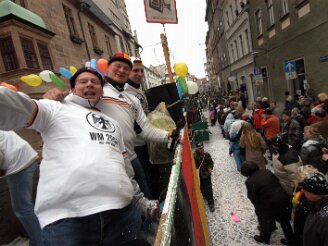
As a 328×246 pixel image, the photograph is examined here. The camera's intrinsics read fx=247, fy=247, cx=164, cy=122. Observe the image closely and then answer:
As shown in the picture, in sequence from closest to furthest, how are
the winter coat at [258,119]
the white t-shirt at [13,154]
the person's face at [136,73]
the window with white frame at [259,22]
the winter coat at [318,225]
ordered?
1. the winter coat at [318,225]
2. the white t-shirt at [13,154]
3. the person's face at [136,73]
4. the winter coat at [258,119]
5. the window with white frame at [259,22]

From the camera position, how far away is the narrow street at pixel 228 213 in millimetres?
4051

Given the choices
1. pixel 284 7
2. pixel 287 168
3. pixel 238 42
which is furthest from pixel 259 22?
pixel 287 168

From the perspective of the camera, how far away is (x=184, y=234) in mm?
1589

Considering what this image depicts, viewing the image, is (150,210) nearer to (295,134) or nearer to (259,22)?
(295,134)

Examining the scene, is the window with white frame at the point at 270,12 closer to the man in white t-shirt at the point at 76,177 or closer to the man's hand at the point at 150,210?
the man's hand at the point at 150,210

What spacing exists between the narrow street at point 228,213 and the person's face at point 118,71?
307cm

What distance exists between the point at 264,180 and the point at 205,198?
1841 millimetres

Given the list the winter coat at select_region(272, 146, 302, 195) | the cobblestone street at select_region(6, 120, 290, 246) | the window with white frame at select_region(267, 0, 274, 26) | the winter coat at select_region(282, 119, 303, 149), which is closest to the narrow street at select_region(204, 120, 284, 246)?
the cobblestone street at select_region(6, 120, 290, 246)

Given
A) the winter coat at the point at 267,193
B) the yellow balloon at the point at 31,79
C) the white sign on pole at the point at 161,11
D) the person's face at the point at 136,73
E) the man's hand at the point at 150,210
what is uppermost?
the white sign on pole at the point at 161,11

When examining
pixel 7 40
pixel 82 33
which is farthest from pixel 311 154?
pixel 82 33

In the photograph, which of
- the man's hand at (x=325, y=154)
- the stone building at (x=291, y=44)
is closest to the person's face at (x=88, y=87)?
the man's hand at (x=325, y=154)

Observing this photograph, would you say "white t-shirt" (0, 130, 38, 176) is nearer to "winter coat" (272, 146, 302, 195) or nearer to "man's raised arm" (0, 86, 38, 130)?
"man's raised arm" (0, 86, 38, 130)

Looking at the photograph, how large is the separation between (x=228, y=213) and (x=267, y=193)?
138 cm

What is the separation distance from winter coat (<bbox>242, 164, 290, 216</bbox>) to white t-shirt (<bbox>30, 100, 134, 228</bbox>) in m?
2.74
